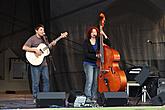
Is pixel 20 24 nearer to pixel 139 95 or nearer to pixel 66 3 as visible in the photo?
pixel 66 3

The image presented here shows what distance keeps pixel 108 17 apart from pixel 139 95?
2286 millimetres

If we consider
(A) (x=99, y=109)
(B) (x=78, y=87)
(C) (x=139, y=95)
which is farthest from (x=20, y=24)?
(A) (x=99, y=109)

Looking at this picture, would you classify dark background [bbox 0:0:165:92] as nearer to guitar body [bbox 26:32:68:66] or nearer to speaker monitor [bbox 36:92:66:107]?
guitar body [bbox 26:32:68:66]

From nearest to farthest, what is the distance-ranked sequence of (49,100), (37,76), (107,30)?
(49,100) < (37,76) < (107,30)

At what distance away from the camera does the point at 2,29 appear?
9.05 meters

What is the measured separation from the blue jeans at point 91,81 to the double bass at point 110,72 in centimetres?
9

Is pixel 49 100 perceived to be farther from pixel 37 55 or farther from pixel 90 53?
pixel 90 53

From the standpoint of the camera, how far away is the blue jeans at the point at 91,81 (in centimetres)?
673

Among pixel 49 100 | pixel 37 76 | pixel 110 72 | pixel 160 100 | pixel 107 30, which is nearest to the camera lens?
pixel 49 100

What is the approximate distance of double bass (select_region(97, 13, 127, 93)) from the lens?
21.7 ft

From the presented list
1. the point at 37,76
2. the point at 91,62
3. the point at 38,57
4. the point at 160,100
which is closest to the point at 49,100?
the point at 37,76

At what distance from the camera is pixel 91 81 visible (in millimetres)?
6738

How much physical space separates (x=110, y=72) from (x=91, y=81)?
14.3 inches

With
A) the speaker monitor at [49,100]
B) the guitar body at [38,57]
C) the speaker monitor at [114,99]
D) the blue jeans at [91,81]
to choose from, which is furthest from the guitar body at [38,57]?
the speaker monitor at [114,99]
